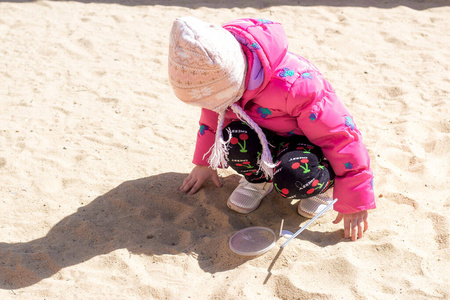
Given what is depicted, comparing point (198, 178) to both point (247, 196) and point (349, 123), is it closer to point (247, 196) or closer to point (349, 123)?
point (247, 196)

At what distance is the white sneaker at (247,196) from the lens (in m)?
2.57

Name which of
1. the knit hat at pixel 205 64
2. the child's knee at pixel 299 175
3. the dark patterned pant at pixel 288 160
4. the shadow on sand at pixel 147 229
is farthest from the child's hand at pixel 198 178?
the knit hat at pixel 205 64

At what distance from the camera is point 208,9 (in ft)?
17.4

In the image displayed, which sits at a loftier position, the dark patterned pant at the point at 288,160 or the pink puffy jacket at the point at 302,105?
the pink puffy jacket at the point at 302,105

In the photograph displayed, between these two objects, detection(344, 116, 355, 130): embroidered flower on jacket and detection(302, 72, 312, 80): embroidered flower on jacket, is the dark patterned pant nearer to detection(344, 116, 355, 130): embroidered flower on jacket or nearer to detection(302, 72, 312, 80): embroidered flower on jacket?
detection(344, 116, 355, 130): embroidered flower on jacket

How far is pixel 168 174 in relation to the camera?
9.57ft

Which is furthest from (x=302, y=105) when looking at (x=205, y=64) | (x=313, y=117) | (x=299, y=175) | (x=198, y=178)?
(x=198, y=178)

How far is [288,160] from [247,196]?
1.38 ft

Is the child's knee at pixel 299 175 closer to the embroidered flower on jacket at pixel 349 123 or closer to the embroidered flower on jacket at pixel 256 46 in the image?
the embroidered flower on jacket at pixel 349 123

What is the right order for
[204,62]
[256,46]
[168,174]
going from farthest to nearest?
1. [168,174]
2. [256,46]
3. [204,62]

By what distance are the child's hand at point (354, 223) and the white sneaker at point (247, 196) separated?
1.48 feet

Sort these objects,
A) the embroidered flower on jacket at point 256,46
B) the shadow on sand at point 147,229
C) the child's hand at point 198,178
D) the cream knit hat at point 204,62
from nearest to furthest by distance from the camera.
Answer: the cream knit hat at point 204,62
the embroidered flower on jacket at point 256,46
the shadow on sand at point 147,229
the child's hand at point 198,178

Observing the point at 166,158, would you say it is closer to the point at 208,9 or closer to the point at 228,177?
the point at 228,177

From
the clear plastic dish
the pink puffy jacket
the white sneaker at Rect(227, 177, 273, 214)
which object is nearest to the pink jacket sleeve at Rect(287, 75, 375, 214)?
the pink puffy jacket
